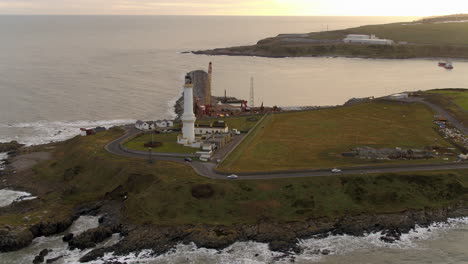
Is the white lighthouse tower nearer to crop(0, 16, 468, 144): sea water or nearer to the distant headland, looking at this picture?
crop(0, 16, 468, 144): sea water

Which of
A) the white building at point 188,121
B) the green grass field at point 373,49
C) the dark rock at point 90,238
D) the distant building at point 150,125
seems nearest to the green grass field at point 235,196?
the dark rock at point 90,238

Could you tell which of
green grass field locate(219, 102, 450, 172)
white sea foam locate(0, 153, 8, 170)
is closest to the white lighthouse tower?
green grass field locate(219, 102, 450, 172)

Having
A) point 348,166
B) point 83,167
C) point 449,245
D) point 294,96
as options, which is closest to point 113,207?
point 83,167

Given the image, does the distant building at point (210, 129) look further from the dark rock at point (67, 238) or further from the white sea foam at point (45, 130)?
the dark rock at point (67, 238)

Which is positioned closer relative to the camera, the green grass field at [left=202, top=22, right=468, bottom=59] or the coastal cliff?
the coastal cliff

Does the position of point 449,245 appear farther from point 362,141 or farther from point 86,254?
point 86,254

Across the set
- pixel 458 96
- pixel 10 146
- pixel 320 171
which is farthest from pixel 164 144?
pixel 458 96

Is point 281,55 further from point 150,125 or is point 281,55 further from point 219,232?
point 219,232
